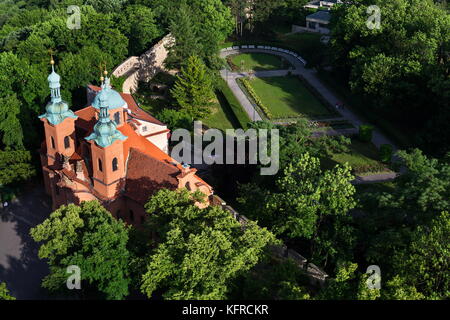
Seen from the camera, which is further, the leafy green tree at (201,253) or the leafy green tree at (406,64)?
the leafy green tree at (406,64)

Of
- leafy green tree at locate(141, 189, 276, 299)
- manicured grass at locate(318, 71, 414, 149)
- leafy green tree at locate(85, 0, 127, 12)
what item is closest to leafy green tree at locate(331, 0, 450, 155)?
manicured grass at locate(318, 71, 414, 149)

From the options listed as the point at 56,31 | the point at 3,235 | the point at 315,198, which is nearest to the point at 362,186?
the point at 315,198

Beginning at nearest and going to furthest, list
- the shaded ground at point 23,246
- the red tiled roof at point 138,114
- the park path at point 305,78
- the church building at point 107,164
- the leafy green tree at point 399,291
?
the leafy green tree at point 399,291 → the church building at point 107,164 → the shaded ground at point 23,246 → the red tiled roof at point 138,114 → the park path at point 305,78

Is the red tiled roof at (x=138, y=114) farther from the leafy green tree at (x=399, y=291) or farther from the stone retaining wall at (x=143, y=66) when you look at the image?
the leafy green tree at (x=399, y=291)

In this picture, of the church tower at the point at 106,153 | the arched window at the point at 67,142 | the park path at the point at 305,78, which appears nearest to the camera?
the church tower at the point at 106,153

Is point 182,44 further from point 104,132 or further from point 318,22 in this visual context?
point 318,22

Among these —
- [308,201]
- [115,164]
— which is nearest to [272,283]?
[308,201]

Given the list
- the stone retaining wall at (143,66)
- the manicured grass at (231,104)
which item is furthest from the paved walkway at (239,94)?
the stone retaining wall at (143,66)

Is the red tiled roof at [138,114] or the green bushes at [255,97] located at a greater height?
the red tiled roof at [138,114]

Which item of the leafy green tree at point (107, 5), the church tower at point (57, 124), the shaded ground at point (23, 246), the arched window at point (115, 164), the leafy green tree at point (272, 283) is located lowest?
the shaded ground at point (23, 246)
